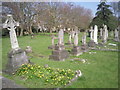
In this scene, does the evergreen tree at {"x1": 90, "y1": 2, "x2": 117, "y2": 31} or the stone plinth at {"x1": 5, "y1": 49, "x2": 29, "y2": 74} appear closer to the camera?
the stone plinth at {"x1": 5, "y1": 49, "x2": 29, "y2": 74}

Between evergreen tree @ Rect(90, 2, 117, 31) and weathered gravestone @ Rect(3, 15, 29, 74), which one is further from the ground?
evergreen tree @ Rect(90, 2, 117, 31)

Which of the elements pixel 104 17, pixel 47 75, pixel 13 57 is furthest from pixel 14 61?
pixel 104 17

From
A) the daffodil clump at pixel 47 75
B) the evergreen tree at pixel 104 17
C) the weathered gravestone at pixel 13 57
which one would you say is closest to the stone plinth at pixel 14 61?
the weathered gravestone at pixel 13 57

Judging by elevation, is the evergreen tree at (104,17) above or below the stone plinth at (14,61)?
above

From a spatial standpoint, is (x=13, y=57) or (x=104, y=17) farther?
(x=104, y=17)

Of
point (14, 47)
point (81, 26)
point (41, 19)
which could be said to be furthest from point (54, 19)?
point (14, 47)

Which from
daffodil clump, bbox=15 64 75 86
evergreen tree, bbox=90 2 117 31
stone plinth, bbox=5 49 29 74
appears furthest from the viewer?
evergreen tree, bbox=90 2 117 31

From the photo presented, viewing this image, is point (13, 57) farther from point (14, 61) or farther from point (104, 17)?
point (104, 17)

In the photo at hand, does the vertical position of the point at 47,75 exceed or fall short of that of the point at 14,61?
it falls short

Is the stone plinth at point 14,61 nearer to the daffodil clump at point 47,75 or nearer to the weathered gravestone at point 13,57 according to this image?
the weathered gravestone at point 13,57

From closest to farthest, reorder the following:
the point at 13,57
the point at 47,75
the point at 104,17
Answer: the point at 47,75, the point at 13,57, the point at 104,17

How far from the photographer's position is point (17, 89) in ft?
13.5

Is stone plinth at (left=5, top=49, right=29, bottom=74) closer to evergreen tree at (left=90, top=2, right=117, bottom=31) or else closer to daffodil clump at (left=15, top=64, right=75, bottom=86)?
daffodil clump at (left=15, top=64, right=75, bottom=86)

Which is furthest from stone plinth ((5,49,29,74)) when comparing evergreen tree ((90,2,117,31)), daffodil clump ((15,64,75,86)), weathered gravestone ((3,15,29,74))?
evergreen tree ((90,2,117,31))
